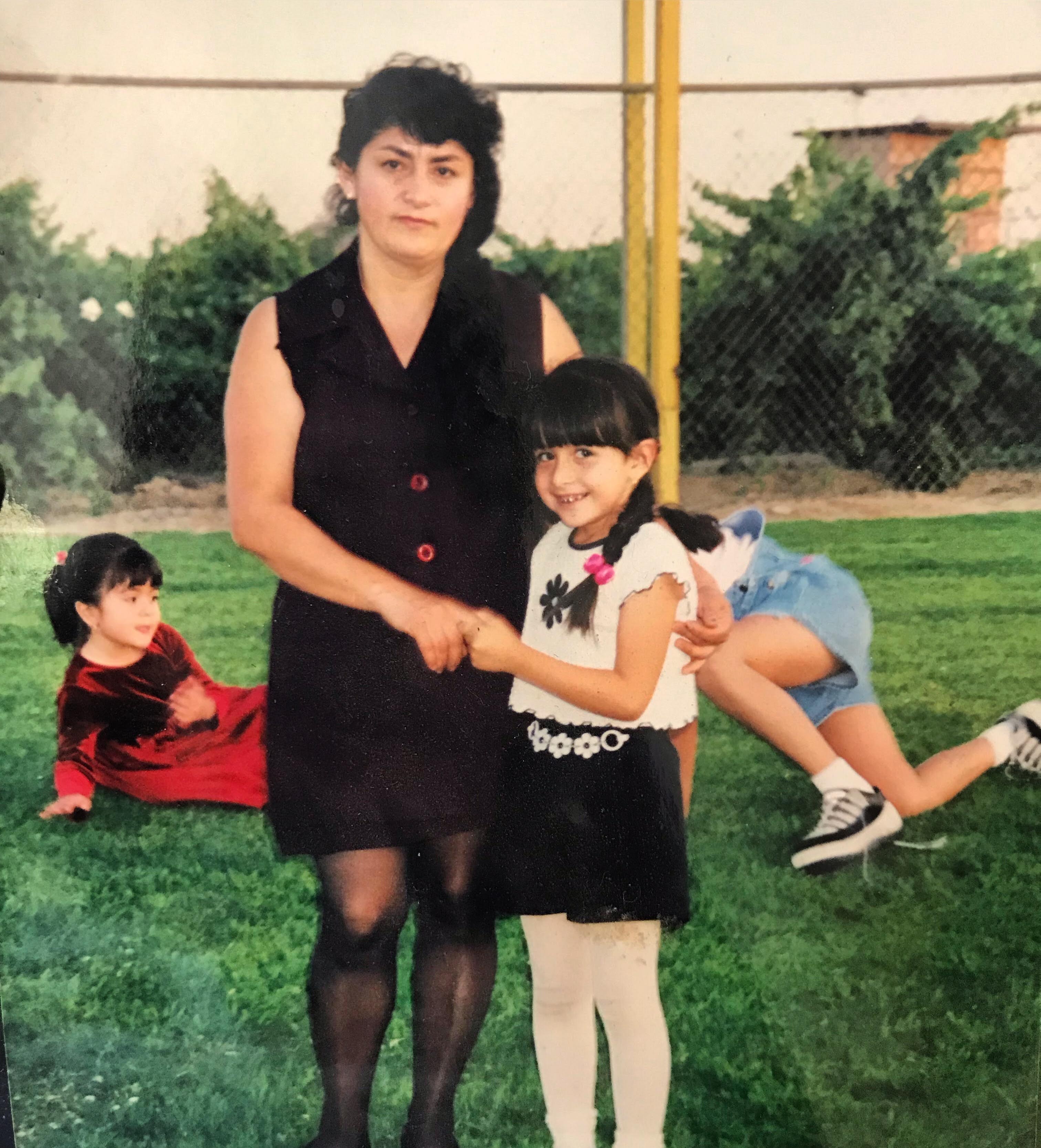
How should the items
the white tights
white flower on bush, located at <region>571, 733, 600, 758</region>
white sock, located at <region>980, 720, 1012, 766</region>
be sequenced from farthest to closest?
white sock, located at <region>980, 720, 1012, 766</region>, the white tights, white flower on bush, located at <region>571, 733, 600, 758</region>

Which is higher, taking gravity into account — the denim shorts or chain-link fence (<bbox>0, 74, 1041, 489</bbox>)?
chain-link fence (<bbox>0, 74, 1041, 489</bbox>)

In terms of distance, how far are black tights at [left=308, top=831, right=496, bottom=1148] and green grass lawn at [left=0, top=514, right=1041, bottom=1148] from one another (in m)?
0.03

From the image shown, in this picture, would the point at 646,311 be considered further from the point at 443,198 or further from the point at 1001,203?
the point at 1001,203

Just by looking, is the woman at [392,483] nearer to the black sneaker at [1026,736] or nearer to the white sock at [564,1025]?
the white sock at [564,1025]

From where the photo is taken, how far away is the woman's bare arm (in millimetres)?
1706

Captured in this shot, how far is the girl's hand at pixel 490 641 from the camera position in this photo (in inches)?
69.3

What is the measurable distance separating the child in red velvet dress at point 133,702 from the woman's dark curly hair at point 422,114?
0.68m

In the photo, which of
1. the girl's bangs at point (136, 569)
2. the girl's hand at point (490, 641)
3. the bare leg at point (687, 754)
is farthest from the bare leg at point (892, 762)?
the girl's bangs at point (136, 569)

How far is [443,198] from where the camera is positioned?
1695mm

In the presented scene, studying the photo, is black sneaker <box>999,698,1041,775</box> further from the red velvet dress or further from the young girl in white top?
the red velvet dress

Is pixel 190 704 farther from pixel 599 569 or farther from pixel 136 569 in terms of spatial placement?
pixel 599 569

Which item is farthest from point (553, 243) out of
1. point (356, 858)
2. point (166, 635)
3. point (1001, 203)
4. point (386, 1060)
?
point (386, 1060)

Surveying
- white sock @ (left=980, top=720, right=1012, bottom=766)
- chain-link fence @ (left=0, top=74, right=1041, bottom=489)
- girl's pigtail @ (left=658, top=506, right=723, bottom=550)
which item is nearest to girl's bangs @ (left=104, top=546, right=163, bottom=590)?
chain-link fence @ (left=0, top=74, right=1041, bottom=489)

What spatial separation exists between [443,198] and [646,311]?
0.38 meters
